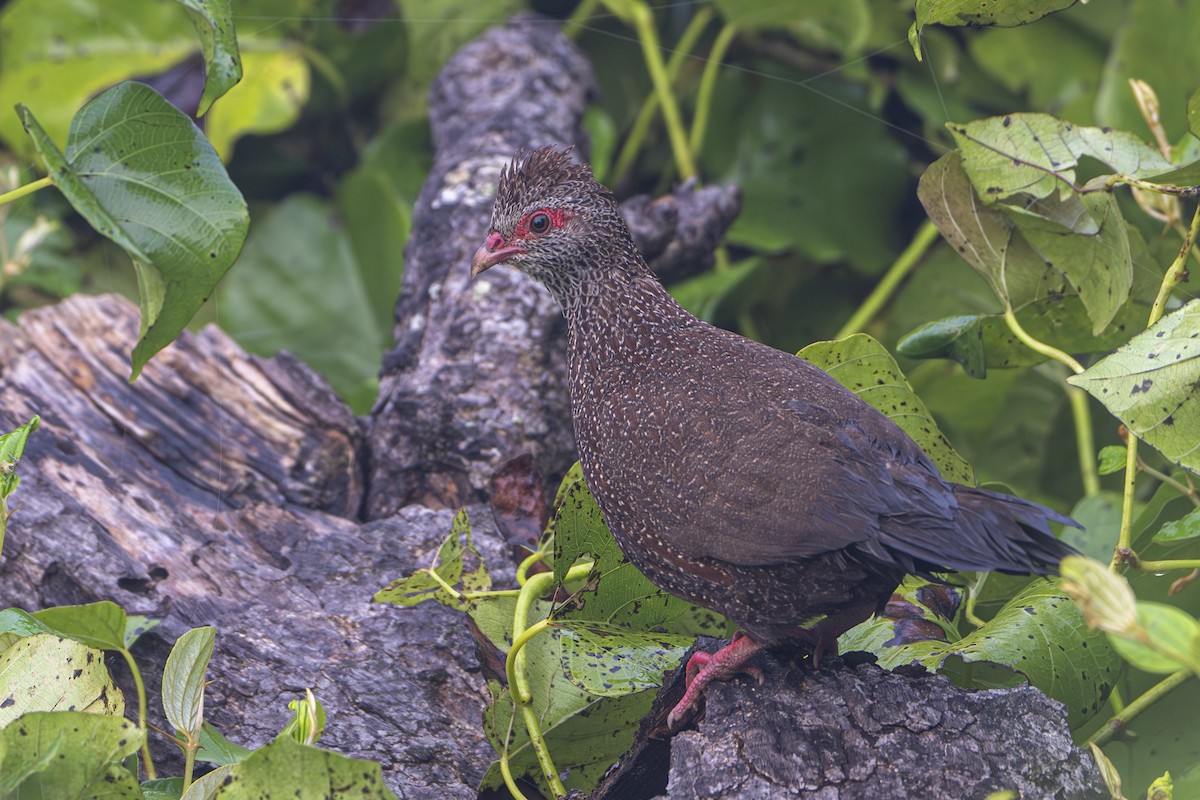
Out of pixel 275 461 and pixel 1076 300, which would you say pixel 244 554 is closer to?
pixel 275 461

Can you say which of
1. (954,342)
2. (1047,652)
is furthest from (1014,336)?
(1047,652)

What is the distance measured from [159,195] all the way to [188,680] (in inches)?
29.2

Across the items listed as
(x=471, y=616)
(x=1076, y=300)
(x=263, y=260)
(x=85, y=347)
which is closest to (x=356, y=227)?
(x=263, y=260)

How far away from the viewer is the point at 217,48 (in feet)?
5.27

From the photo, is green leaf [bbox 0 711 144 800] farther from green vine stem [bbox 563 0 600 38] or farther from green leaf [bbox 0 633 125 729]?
green vine stem [bbox 563 0 600 38]

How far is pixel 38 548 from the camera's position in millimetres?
1905

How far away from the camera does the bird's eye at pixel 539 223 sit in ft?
6.34

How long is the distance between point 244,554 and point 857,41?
209 cm

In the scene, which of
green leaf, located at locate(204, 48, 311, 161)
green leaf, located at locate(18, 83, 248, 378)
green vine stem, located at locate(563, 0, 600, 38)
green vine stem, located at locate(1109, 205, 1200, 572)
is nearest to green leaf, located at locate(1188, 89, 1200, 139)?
green vine stem, located at locate(1109, 205, 1200, 572)

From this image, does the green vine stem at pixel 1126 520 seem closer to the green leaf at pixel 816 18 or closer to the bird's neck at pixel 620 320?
the bird's neck at pixel 620 320

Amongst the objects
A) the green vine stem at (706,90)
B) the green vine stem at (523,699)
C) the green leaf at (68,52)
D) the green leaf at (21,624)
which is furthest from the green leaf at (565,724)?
the green leaf at (68,52)

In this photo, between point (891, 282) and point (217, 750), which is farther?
point (891, 282)

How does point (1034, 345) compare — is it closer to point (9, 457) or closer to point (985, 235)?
point (985, 235)

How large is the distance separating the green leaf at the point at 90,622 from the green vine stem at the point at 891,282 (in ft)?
6.65
